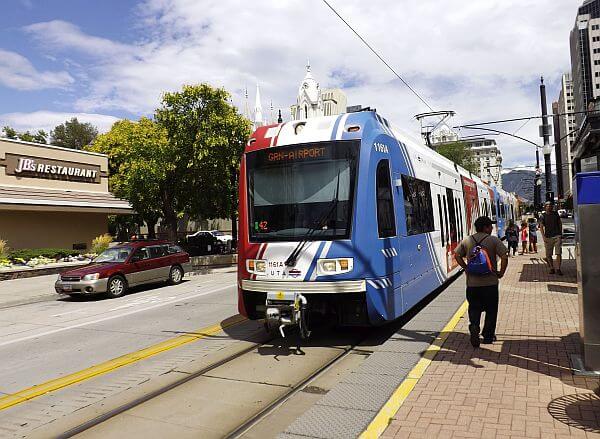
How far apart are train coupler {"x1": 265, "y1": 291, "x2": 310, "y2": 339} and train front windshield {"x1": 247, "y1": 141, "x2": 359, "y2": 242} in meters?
0.82

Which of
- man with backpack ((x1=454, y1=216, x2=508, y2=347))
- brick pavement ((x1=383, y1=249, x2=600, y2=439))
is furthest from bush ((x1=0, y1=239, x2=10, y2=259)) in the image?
man with backpack ((x1=454, y1=216, x2=508, y2=347))

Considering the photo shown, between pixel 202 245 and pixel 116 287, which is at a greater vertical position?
pixel 202 245

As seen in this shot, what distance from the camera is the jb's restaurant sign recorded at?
2398 cm

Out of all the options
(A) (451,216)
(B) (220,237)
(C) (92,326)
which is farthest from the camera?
(B) (220,237)

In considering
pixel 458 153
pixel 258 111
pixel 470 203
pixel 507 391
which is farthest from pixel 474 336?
pixel 258 111

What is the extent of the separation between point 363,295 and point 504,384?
2.22m

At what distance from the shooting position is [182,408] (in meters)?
5.04

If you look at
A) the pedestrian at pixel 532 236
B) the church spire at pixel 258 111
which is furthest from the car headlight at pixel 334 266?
the church spire at pixel 258 111

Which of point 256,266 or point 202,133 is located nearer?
point 256,266

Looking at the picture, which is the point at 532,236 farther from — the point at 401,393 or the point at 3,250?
the point at 3,250

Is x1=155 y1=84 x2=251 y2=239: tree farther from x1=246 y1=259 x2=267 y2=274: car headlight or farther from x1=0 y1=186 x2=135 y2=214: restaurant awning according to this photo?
x1=246 y1=259 x2=267 y2=274: car headlight

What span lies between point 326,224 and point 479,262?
2.06 m

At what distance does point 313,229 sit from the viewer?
678 cm

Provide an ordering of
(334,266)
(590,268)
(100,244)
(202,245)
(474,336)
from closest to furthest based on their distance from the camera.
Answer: (590,268) → (474,336) → (334,266) → (100,244) → (202,245)
